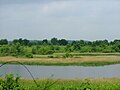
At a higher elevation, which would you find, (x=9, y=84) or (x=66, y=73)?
(x=9, y=84)

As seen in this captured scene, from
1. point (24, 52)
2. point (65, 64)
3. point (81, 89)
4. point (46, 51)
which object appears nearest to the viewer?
point (81, 89)

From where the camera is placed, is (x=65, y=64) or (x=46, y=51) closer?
(x=65, y=64)

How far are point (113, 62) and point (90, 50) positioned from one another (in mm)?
35515

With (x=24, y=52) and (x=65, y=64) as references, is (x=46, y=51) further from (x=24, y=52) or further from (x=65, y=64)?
(x=65, y=64)

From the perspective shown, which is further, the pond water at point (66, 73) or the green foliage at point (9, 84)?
the pond water at point (66, 73)

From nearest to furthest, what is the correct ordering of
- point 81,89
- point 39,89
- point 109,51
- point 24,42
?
point 39,89 → point 81,89 → point 109,51 → point 24,42

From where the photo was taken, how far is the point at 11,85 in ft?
35.3

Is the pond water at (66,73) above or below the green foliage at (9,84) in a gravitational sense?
below

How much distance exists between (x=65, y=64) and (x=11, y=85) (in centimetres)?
4685

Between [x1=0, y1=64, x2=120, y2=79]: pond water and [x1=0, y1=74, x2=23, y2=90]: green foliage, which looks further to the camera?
[x1=0, y1=64, x2=120, y2=79]: pond water

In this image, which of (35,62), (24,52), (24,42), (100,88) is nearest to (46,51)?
(24,52)

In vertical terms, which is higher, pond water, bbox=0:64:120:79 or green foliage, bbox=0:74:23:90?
green foliage, bbox=0:74:23:90

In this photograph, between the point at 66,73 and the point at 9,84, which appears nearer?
the point at 9,84

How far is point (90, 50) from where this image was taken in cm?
9500
